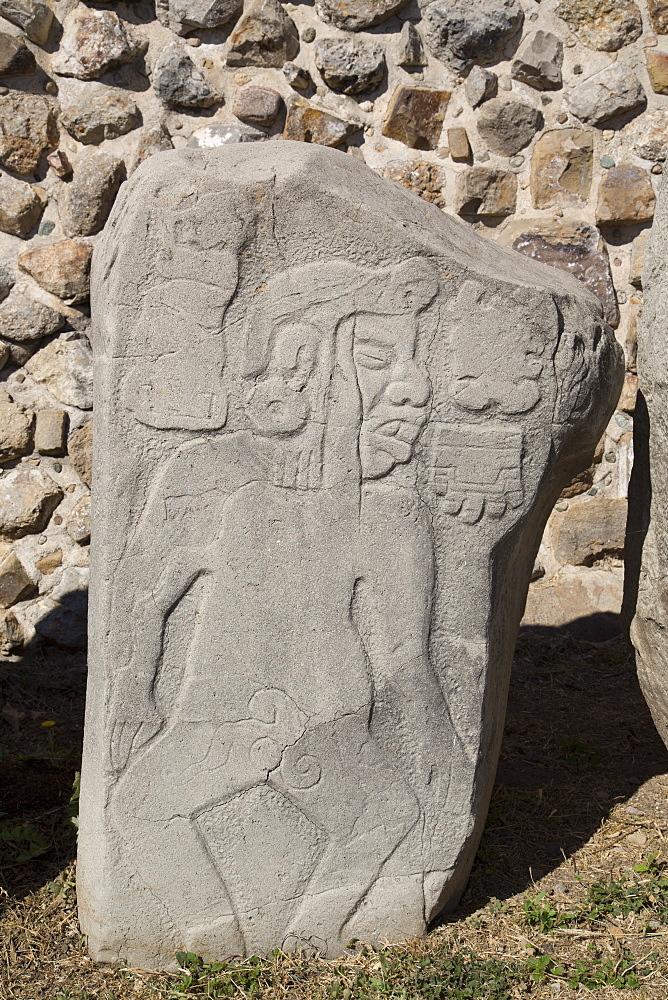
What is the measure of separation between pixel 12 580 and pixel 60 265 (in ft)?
3.58

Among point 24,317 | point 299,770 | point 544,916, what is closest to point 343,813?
point 299,770

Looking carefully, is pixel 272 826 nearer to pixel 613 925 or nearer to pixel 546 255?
pixel 613 925

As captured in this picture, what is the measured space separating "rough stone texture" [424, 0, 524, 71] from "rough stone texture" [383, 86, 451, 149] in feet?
0.46

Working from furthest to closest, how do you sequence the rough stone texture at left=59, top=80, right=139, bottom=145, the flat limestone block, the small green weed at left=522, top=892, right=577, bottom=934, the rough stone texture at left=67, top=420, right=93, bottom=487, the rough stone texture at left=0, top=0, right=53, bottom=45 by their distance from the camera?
the rough stone texture at left=67, top=420, right=93, bottom=487 → the rough stone texture at left=59, top=80, right=139, bottom=145 → the rough stone texture at left=0, top=0, right=53, bottom=45 → the small green weed at left=522, top=892, right=577, bottom=934 → the flat limestone block

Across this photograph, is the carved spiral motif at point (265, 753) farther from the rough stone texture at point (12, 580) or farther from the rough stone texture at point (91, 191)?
the rough stone texture at point (91, 191)

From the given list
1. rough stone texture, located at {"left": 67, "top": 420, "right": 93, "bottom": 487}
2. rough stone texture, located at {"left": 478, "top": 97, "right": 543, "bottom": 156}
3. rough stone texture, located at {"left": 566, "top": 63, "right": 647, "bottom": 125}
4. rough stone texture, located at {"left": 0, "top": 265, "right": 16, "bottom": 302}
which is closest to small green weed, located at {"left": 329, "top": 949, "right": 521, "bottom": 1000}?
rough stone texture, located at {"left": 67, "top": 420, "right": 93, "bottom": 487}

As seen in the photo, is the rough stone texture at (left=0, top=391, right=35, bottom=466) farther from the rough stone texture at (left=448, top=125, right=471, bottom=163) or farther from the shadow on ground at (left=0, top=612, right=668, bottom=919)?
the rough stone texture at (left=448, top=125, right=471, bottom=163)

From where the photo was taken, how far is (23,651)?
335 cm

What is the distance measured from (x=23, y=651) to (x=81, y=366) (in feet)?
3.35

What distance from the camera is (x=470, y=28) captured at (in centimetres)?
329

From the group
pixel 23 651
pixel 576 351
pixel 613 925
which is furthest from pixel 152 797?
pixel 23 651

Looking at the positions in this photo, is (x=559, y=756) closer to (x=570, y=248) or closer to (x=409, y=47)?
(x=570, y=248)

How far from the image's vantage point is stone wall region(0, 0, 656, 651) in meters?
3.22

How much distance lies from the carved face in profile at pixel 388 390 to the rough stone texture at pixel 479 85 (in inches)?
75.0
